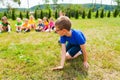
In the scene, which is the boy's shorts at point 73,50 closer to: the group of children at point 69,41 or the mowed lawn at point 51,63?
the group of children at point 69,41

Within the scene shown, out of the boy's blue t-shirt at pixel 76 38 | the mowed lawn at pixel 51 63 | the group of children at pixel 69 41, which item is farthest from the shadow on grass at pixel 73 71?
the boy's blue t-shirt at pixel 76 38

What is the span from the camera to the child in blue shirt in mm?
4168

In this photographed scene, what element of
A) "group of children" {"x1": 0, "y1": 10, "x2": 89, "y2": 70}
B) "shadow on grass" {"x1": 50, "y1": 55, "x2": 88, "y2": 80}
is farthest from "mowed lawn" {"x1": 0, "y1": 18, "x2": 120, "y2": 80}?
"group of children" {"x1": 0, "y1": 10, "x2": 89, "y2": 70}

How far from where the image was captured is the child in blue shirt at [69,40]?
13.7 feet

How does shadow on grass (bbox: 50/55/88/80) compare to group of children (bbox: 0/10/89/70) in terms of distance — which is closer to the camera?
group of children (bbox: 0/10/89/70)

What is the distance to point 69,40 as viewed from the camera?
4805 millimetres

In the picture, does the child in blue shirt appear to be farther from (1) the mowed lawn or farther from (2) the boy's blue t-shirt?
(1) the mowed lawn

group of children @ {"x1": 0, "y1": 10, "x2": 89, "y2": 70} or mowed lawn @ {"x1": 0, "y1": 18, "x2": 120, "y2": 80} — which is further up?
group of children @ {"x1": 0, "y1": 10, "x2": 89, "y2": 70}

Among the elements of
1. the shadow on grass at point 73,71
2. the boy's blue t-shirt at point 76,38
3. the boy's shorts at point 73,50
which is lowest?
the shadow on grass at point 73,71

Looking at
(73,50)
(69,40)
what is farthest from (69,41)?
(73,50)

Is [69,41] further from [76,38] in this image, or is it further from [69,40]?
[76,38]

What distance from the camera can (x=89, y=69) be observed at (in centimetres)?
466

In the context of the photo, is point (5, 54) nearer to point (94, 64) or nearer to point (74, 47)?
point (74, 47)

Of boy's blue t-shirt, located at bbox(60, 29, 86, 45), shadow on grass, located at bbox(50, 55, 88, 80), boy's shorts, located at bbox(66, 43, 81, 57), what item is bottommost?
shadow on grass, located at bbox(50, 55, 88, 80)
